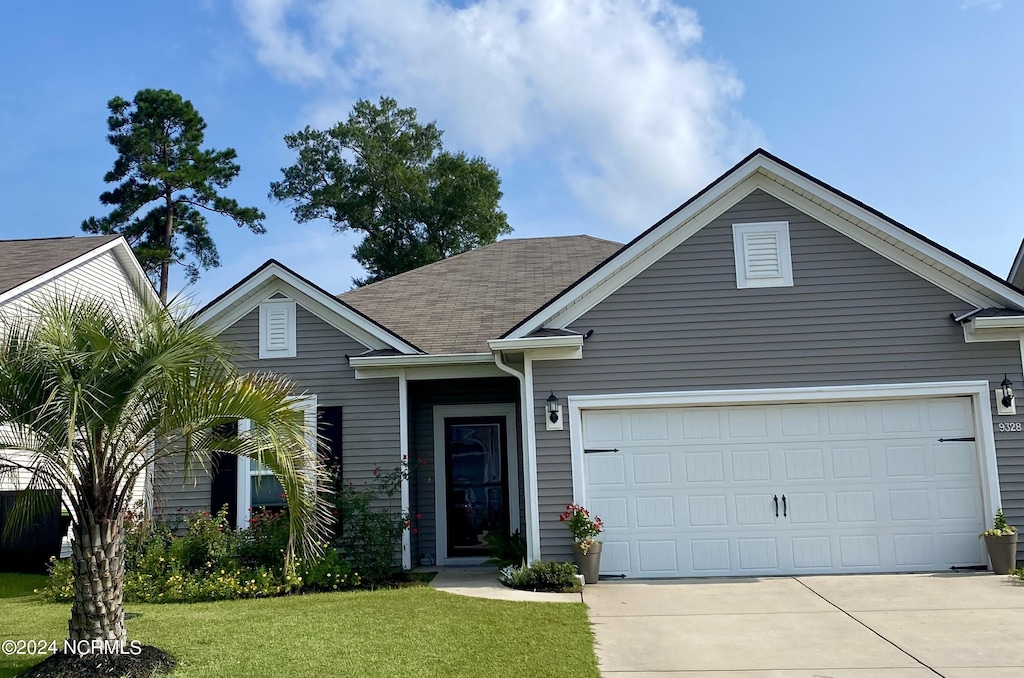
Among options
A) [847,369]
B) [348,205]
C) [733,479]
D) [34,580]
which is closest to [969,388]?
[847,369]

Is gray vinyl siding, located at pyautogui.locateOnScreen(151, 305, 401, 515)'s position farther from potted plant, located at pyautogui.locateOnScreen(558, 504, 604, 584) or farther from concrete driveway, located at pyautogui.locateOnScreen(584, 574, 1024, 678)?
concrete driveway, located at pyautogui.locateOnScreen(584, 574, 1024, 678)

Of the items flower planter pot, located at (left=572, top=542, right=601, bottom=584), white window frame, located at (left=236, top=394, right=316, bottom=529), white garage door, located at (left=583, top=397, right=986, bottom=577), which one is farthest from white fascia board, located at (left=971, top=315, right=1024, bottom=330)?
white window frame, located at (left=236, top=394, right=316, bottom=529)

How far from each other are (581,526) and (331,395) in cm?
410

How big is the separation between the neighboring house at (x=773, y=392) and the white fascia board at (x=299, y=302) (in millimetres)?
2187

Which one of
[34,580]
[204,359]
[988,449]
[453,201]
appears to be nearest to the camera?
[204,359]

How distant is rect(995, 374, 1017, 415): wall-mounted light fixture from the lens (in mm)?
10062

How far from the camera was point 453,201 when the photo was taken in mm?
33469

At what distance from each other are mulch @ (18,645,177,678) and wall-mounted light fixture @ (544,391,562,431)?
17.4 ft

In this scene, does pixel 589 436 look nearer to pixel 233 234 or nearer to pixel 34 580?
pixel 34 580

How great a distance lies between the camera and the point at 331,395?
1172cm

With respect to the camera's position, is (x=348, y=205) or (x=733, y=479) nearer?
(x=733, y=479)

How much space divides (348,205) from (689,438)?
85.5 ft

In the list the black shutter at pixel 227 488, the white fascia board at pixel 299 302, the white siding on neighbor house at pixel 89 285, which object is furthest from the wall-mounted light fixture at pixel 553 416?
the white siding on neighbor house at pixel 89 285

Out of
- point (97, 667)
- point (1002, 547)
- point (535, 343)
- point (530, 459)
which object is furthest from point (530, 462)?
point (1002, 547)
